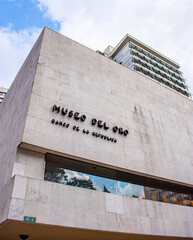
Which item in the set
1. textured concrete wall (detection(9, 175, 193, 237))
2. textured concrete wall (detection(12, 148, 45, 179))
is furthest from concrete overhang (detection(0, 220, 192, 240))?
textured concrete wall (detection(12, 148, 45, 179))

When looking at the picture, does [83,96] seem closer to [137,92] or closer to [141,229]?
[137,92]

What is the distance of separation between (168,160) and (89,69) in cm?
891

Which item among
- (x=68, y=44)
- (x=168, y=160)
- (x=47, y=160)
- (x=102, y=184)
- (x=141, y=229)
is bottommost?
(x=141, y=229)

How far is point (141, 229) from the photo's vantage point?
12102 mm

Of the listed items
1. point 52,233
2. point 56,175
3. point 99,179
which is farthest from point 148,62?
point 52,233

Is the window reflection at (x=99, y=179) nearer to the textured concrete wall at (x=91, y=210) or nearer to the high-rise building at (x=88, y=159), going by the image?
the high-rise building at (x=88, y=159)

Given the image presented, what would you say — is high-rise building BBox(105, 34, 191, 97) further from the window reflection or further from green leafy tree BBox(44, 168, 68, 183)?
green leafy tree BBox(44, 168, 68, 183)

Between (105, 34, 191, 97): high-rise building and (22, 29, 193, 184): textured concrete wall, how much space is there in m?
46.3

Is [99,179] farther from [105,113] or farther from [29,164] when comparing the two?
[105,113]

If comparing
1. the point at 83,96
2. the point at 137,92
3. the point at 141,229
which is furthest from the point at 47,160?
the point at 137,92

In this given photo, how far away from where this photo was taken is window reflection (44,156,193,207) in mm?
11634

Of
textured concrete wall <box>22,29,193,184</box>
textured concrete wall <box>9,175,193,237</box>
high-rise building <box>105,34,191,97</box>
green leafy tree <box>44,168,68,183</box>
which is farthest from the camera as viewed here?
high-rise building <box>105,34,191,97</box>

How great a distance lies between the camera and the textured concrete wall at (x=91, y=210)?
964 cm

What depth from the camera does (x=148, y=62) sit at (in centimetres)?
7062
